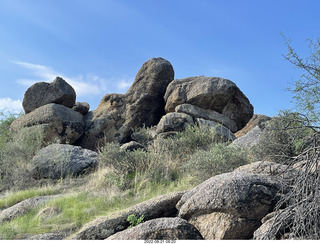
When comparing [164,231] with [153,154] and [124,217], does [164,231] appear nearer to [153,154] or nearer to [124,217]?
[124,217]

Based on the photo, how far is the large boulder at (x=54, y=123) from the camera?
677 inches

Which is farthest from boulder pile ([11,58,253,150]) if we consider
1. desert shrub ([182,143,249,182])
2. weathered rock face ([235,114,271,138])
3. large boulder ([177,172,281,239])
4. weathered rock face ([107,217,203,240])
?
weathered rock face ([107,217,203,240])

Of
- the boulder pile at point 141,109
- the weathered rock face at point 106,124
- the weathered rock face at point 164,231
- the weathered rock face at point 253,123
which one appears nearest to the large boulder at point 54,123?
the boulder pile at point 141,109

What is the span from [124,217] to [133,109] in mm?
12574

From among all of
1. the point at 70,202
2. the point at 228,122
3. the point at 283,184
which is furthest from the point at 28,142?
the point at 283,184

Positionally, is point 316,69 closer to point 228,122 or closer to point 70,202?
point 70,202

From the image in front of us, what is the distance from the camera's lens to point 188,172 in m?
10.8

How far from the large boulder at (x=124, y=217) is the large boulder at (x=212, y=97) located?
11453 mm

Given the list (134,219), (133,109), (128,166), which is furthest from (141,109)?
(134,219)

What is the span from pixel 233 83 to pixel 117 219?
13.1 m

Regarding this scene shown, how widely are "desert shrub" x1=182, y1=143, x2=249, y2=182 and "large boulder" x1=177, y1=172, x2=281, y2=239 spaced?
11.1 ft

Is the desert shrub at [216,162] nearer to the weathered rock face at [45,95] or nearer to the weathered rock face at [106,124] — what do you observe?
the weathered rock face at [106,124]

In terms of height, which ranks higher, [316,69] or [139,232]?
[316,69]
